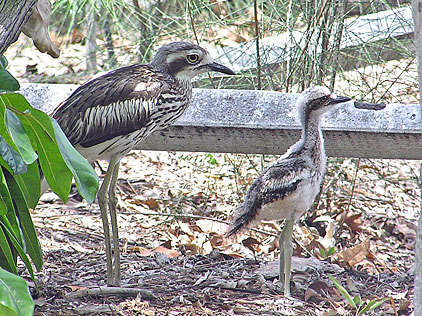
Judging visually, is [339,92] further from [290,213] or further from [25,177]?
[25,177]

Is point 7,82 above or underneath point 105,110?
above

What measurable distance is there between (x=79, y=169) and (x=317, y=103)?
1.75 meters

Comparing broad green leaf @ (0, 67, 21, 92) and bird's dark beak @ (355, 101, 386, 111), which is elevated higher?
broad green leaf @ (0, 67, 21, 92)

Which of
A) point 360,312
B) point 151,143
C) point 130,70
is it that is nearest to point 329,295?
point 360,312

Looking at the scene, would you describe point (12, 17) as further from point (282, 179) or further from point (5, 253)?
point (282, 179)

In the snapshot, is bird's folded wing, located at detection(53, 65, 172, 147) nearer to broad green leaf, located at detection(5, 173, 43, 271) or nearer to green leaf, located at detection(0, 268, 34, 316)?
broad green leaf, located at detection(5, 173, 43, 271)

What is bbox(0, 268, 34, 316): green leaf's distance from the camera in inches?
96.3

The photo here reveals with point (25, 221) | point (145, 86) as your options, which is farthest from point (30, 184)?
point (145, 86)

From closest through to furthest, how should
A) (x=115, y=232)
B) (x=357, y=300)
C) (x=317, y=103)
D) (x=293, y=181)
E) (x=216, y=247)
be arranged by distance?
1. (x=357, y=300)
2. (x=293, y=181)
3. (x=317, y=103)
4. (x=115, y=232)
5. (x=216, y=247)

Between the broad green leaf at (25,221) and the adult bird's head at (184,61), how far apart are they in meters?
1.52

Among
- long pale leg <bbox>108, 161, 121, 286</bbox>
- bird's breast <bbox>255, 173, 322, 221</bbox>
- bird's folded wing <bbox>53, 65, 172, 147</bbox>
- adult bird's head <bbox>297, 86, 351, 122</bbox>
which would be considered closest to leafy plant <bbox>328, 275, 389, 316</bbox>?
bird's breast <bbox>255, 173, 322, 221</bbox>

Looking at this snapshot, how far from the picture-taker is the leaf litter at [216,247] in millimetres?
4008

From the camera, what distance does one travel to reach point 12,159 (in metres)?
2.98

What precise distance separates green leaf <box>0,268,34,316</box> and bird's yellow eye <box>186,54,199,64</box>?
2.36 meters
